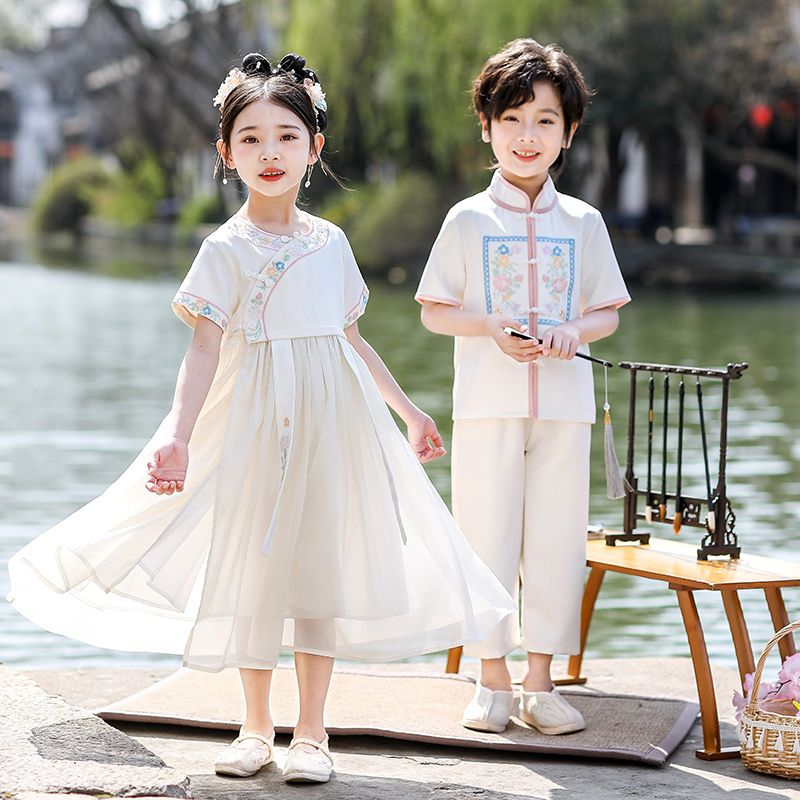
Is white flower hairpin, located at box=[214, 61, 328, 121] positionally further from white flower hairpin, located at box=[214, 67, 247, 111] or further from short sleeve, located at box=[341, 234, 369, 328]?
short sleeve, located at box=[341, 234, 369, 328]

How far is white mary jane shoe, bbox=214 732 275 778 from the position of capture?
3.28 meters

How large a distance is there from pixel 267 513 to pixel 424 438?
49 cm

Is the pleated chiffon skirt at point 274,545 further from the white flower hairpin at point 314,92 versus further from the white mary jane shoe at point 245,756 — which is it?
the white flower hairpin at point 314,92

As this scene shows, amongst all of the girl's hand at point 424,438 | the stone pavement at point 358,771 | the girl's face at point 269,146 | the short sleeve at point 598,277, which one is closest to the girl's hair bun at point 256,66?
the girl's face at point 269,146

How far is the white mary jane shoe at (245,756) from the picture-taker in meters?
3.28

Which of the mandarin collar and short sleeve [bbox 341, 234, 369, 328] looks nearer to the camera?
short sleeve [bbox 341, 234, 369, 328]

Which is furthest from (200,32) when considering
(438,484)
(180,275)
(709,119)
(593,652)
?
(593,652)

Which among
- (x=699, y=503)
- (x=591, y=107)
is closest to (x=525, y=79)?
(x=699, y=503)

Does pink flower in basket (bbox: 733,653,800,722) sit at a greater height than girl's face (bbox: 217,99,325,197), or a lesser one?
lesser

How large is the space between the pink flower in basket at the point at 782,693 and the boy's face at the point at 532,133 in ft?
4.19

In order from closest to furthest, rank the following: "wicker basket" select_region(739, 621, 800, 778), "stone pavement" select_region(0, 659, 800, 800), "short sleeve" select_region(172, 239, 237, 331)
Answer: "stone pavement" select_region(0, 659, 800, 800), "short sleeve" select_region(172, 239, 237, 331), "wicker basket" select_region(739, 621, 800, 778)

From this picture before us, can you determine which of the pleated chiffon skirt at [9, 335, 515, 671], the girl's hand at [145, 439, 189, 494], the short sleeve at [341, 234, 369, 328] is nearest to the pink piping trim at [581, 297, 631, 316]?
the short sleeve at [341, 234, 369, 328]

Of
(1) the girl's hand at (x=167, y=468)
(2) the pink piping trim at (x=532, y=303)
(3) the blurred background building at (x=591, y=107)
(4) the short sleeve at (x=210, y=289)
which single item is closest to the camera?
(1) the girl's hand at (x=167, y=468)

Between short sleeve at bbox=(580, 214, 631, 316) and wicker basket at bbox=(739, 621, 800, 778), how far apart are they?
91 centimetres
